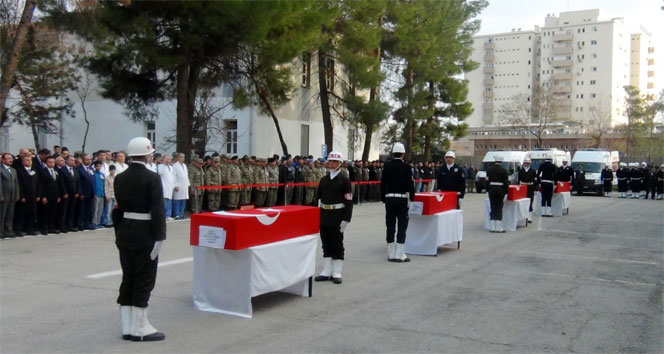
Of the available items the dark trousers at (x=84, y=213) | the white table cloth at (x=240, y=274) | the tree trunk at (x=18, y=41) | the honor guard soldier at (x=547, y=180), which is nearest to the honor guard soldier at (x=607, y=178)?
the honor guard soldier at (x=547, y=180)

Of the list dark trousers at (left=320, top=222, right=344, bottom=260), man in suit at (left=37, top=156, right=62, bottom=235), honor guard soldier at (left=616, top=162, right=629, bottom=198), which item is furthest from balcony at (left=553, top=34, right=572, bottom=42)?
dark trousers at (left=320, top=222, right=344, bottom=260)

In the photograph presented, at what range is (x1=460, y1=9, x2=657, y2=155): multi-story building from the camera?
10738cm

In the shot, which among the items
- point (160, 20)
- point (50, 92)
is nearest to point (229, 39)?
point (160, 20)

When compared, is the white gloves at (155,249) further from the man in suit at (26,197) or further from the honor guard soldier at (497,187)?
the honor guard soldier at (497,187)

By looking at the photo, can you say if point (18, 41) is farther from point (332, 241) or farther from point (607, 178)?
point (607, 178)

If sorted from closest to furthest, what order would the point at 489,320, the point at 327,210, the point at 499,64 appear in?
the point at 489,320 → the point at 327,210 → the point at 499,64

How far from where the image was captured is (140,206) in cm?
611

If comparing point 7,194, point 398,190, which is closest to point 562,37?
point 398,190

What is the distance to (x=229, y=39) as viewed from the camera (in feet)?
63.3

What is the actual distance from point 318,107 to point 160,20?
18.3 meters

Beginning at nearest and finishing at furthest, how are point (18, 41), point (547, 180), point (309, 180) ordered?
point (18, 41) < point (547, 180) < point (309, 180)

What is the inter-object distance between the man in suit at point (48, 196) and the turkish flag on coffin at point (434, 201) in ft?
27.1

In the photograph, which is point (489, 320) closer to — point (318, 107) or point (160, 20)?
point (160, 20)

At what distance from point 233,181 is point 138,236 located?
14.0m
